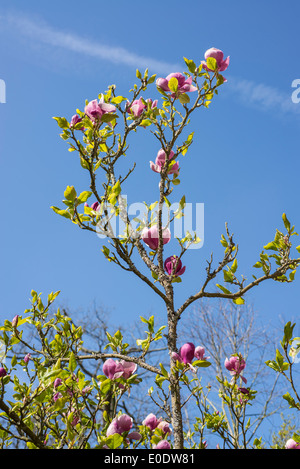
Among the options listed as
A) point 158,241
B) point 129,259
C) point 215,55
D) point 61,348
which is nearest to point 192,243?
point 158,241

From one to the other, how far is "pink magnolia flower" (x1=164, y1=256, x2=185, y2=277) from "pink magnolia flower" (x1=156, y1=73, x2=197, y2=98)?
3.18 ft

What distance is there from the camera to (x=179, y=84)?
2.45 metres

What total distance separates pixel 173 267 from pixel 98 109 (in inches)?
36.7

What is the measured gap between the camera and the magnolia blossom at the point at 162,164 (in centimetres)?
255

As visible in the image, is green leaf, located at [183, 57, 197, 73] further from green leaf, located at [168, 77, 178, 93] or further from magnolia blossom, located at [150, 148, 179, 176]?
magnolia blossom, located at [150, 148, 179, 176]

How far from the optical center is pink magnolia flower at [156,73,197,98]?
7.96 ft

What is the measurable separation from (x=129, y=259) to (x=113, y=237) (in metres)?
0.15

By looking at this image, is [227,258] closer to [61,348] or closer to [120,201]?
[120,201]

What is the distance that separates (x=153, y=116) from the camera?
251 centimetres

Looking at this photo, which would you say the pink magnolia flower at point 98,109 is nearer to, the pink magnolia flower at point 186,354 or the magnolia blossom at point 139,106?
the magnolia blossom at point 139,106

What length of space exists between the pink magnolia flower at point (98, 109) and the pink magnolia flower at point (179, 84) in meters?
0.40

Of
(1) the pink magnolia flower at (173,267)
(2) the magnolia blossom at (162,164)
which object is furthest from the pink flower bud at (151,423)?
(2) the magnolia blossom at (162,164)

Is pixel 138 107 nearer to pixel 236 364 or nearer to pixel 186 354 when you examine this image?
pixel 186 354
